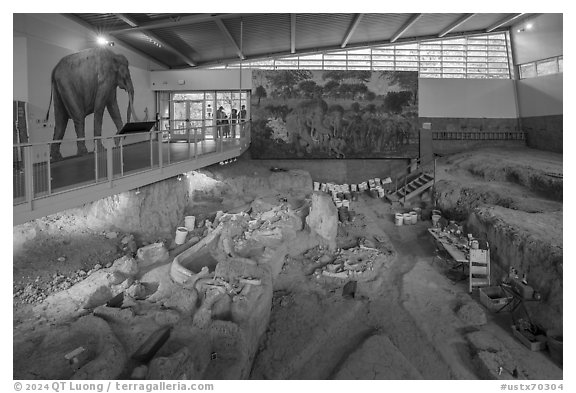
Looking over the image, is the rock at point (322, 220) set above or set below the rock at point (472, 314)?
above

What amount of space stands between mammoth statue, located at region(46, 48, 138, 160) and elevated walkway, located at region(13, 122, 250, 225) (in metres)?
1.33

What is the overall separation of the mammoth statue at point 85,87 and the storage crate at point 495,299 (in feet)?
34.1

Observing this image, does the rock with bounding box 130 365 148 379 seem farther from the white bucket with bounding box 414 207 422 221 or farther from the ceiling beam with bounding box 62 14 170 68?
the white bucket with bounding box 414 207 422 221

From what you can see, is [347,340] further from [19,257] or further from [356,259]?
[19,257]

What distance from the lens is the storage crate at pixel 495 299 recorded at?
31.1 feet

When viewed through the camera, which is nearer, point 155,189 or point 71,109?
point 71,109

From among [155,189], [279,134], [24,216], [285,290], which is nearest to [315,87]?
[279,134]

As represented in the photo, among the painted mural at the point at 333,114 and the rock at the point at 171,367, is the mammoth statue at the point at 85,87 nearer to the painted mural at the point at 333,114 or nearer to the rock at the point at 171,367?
the rock at the point at 171,367

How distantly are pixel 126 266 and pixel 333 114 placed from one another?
12.2 meters

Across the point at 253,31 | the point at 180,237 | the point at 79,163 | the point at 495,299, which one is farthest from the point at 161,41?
the point at 495,299

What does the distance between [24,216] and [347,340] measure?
6655mm

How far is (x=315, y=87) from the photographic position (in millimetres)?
18906

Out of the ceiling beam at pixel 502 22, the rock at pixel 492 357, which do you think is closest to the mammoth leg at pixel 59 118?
the rock at pixel 492 357

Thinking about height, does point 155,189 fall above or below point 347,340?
above
